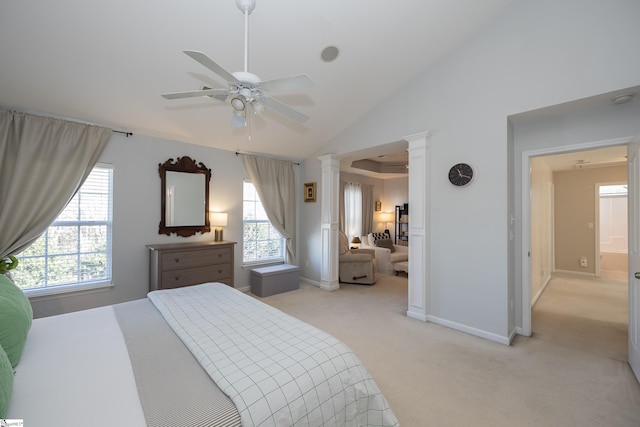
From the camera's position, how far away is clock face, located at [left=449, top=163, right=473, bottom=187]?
3.00m

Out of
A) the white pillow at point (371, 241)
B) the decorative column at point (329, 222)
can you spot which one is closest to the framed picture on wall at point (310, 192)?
the decorative column at point (329, 222)

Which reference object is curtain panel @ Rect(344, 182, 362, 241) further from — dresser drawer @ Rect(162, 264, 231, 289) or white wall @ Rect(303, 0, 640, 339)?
dresser drawer @ Rect(162, 264, 231, 289)

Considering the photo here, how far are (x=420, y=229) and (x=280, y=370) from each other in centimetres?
271

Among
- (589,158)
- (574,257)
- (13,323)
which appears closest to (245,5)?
(13,323)

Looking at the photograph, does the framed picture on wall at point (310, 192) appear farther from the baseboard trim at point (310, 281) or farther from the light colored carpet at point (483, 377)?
the light colored carpet at point (483, 377)

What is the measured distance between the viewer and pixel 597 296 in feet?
13.8

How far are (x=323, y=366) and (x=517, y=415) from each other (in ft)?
5.08

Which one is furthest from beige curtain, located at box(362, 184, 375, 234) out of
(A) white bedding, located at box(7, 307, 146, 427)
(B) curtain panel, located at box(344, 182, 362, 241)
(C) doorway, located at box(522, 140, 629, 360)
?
(A) white bedding, located at box(7, 307, 146, 427)

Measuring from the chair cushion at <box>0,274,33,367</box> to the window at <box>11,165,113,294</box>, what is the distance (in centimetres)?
187

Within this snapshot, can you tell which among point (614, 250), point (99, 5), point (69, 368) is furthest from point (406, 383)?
point (614, 250)

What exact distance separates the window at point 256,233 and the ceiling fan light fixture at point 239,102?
292 centimetres

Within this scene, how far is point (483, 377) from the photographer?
2.18 metres

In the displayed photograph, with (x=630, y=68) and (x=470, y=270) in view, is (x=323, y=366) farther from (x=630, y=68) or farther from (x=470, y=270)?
(x=630, y=68)

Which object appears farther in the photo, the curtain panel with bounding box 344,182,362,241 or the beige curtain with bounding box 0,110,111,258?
the curtain panel with bounding box 344,182,362,241
